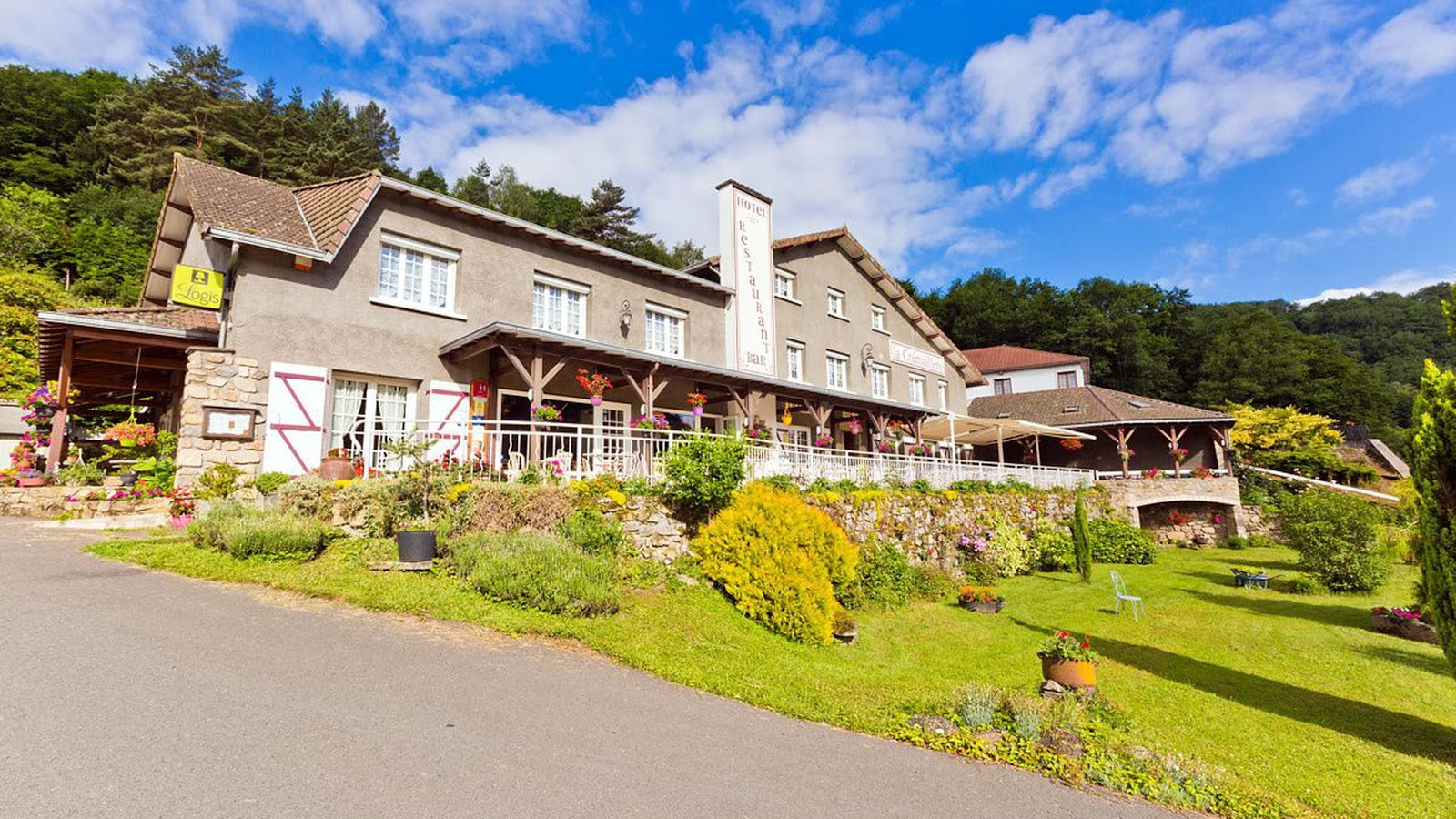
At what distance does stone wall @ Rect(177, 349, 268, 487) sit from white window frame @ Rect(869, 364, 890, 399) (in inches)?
737

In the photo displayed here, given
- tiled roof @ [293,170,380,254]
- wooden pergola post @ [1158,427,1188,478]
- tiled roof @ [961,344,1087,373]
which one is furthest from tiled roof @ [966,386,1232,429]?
tiled roof @ [293,170,380,254]

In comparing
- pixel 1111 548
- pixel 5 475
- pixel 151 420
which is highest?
pixel 151 420

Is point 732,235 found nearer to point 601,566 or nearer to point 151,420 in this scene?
point 601,566

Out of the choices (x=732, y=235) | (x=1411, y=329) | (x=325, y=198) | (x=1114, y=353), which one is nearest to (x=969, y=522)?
(x=732, y=235)

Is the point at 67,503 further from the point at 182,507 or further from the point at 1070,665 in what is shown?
the point at 1070,665

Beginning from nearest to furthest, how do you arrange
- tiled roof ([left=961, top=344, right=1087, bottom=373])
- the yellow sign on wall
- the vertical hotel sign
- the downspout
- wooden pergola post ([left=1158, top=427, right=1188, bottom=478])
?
the downspout → the yellow sign on wall → the vertical hotel sign → wooden pergola post ([left=1158, top=427, right=1188, bottom=478]) → tiled roof ([left=961, top=344, right=1087, bottom=373])

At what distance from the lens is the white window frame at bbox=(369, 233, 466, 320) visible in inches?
483

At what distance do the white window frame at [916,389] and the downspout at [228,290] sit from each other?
2208cm

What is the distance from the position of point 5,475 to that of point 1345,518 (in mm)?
27380

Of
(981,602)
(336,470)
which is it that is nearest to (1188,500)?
(981,602)

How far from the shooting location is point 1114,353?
49156 mm

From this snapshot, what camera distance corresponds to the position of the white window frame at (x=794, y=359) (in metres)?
20.9

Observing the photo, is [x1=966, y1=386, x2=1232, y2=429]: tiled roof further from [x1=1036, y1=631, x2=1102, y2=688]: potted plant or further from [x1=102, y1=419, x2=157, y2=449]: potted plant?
[x1=102, y1=419, x2=157, y2=449]: potted plant

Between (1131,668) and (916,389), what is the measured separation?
62.2ft
